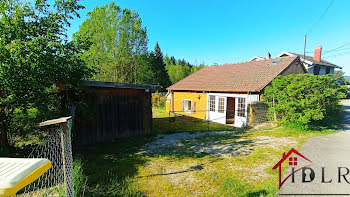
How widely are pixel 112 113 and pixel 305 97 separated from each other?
944 centimetres

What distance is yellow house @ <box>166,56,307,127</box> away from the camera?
1134cm

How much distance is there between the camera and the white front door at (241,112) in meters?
11.2

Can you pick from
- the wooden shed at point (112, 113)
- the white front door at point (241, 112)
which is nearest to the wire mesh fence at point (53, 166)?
the wooden shed at point (112, 113)

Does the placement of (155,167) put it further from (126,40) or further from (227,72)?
(126,40)

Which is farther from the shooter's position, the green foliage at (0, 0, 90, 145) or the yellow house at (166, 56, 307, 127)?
the yellow house at (166, 56, 307, 127)

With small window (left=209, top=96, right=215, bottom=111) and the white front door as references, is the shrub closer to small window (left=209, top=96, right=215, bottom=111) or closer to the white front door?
small window (left=209, top=96, right=215, bottom=111)

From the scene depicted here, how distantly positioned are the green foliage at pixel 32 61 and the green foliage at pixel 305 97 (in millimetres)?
9443

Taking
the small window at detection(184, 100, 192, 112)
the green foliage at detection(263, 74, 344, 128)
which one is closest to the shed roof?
the green foliage at detection(263, 74, 344, 128)

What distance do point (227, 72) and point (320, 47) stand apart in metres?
17.6

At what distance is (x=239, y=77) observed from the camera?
13.7 m

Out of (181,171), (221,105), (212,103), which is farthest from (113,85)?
(212,103)

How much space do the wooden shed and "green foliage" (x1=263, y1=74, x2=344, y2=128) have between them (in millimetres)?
6750

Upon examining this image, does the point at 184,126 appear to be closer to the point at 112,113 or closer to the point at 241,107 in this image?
the point at 241,107

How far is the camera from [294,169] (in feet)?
14.4
